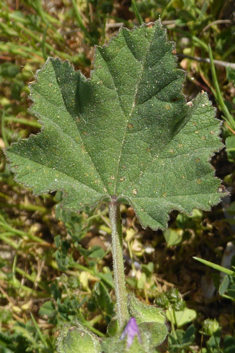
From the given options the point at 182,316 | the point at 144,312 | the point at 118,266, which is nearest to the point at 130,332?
the point at 144,312

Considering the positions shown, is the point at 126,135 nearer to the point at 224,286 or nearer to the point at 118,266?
the point at 118,266

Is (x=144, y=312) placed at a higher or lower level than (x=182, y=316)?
higher

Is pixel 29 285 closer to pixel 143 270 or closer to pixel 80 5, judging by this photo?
pixel 143 270

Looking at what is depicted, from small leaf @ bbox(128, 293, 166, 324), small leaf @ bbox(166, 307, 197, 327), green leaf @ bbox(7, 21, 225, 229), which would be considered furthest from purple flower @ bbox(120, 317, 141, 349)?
small leaf @ bbox(166, 307, 197, 327)

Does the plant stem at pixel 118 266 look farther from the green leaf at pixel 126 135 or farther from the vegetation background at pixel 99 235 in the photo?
the vegetation background at pixel 99 235

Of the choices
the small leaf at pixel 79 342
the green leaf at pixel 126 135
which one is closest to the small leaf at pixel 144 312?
the small leaf at pixel 79 342

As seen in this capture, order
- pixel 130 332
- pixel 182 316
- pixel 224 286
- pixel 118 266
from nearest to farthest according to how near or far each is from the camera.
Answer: pixel 130 332 < pixel 118 266 < pixel 224 286 < pixel 182 316

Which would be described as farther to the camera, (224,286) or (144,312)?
(224,286)

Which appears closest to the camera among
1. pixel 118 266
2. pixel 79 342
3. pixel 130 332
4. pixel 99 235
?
pixel 130 332
